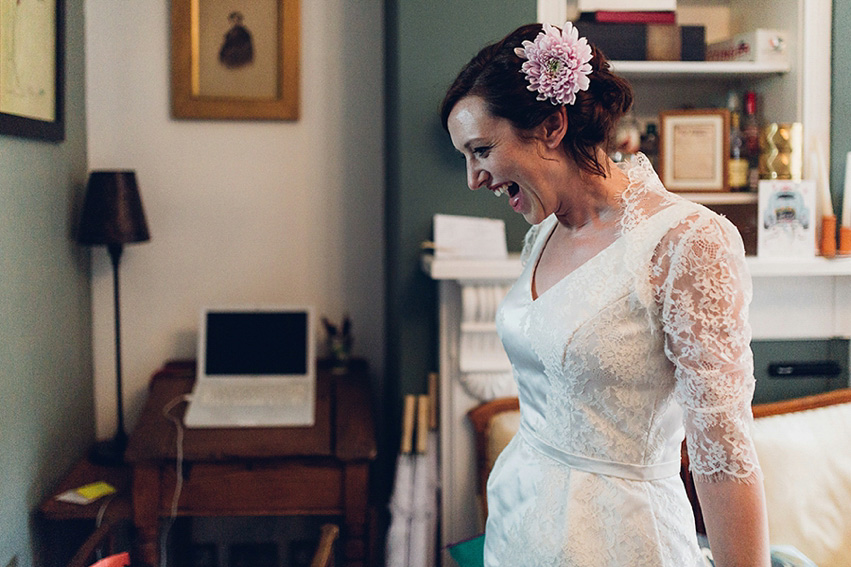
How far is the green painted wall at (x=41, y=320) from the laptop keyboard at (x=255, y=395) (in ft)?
1.32

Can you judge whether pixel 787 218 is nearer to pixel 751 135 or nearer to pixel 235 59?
pixel 751 135

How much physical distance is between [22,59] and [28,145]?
206 millimetres

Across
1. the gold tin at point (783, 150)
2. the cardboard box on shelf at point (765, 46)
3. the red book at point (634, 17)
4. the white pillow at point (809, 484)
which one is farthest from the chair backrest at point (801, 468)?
the red book at point (634, 17)

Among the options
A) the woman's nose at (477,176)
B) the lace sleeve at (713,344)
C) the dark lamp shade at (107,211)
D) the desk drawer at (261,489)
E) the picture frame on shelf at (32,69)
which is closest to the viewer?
the lace sleeve at (713,344)

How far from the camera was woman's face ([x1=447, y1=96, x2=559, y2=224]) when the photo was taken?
1.16 meters

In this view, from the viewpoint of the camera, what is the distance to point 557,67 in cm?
110

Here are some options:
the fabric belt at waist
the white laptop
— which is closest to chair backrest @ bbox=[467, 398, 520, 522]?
the white laptop

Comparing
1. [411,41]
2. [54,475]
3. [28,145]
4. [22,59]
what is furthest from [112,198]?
[411,41]

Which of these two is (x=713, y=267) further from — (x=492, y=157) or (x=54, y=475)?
(x=54, y=475)

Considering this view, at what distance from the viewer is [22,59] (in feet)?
6.07

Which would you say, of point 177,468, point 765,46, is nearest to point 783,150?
point 765,46

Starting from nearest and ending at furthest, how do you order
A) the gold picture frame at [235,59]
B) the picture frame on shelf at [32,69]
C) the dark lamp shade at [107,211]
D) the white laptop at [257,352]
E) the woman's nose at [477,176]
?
the woman's nose at [477,176] < the picture frame on shelf at [32,69] < the dark lamp shade at [107,211] < the white laptop at [257,352] < the gold picture frame at [235,59]

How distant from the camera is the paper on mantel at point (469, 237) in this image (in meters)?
2.04

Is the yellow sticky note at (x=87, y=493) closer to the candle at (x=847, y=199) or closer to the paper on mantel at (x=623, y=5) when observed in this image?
the paper on mantel at (x=623, y=5)
